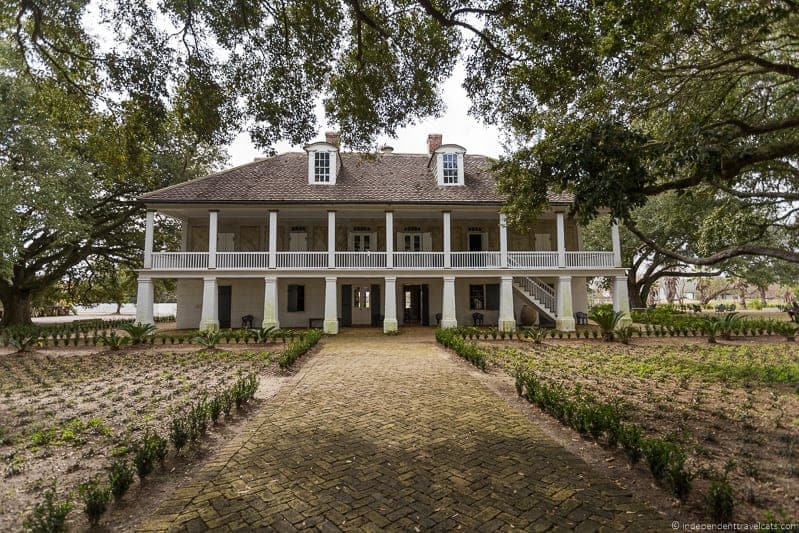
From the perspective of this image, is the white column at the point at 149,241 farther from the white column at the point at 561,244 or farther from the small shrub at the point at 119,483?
the white column at the point at 561,244

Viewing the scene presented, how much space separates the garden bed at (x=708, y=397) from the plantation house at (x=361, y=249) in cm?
562

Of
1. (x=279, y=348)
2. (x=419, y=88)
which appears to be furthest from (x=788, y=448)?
(x=279, y=348)

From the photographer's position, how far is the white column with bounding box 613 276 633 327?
60.5 feet

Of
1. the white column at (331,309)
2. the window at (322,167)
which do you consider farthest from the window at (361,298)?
the window at (322,167)

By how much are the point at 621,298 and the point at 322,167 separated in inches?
642

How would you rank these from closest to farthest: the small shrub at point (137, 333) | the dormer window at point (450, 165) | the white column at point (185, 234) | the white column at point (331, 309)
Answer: the small shrub at point (137, 333) < the white column at point (331, 309) < the dormer window at point (450, 165) < the white column at point (185, 234)

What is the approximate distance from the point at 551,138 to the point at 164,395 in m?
9.26

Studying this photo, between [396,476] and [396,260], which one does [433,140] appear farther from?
[396,476]

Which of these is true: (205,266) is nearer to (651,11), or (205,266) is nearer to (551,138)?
(551,138)

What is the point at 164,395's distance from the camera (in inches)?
289

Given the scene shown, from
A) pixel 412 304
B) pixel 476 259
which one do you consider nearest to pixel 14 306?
pixel 412 304

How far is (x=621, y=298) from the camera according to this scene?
18766 mm

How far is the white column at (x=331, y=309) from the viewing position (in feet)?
57.3

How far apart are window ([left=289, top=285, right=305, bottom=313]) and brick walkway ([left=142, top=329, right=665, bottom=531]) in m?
14.4
